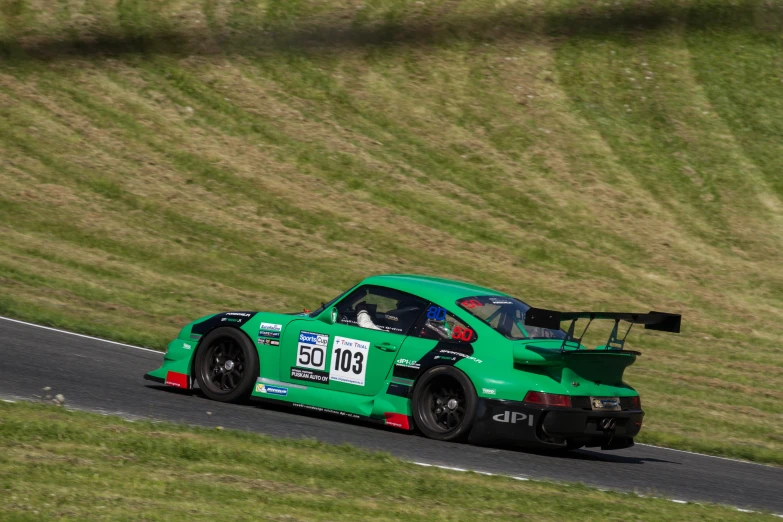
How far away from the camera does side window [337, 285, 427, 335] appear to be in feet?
32.1

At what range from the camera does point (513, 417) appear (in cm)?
901

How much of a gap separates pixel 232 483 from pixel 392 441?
276cm

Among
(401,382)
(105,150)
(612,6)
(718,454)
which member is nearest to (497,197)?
(105,150)

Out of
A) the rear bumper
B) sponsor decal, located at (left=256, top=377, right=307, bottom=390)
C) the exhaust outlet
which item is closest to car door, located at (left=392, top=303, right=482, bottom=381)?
the rear bumper

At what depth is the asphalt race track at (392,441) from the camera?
27.9ft

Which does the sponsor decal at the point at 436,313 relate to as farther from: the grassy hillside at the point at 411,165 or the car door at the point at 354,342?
the grassy hillside at the point at 411,165

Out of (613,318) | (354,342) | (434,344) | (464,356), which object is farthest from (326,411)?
(613,318)

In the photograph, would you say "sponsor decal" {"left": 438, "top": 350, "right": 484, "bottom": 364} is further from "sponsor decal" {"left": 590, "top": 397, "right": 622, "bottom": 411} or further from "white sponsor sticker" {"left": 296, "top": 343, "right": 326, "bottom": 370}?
"white sponsor sticker" {"left": 296, "top": 343, "right": 326, "bottom": 370}

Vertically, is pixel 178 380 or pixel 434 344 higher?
pixel 434 344

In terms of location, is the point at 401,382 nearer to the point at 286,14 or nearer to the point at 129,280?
the point at 129,280

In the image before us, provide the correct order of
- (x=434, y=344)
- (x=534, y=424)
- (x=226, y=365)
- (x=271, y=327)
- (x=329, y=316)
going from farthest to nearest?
(x=226, y=365), (x=271, y=327), (x=329, y=316), (x=434, y=344), (x=534, y=424)

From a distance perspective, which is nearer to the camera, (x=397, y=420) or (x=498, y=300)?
(x=397, y=420)

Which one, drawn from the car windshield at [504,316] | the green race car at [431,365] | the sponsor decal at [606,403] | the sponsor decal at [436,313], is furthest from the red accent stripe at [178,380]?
the sponsor decal at [606,403]

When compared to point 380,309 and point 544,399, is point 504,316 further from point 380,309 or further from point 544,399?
point 380,309
